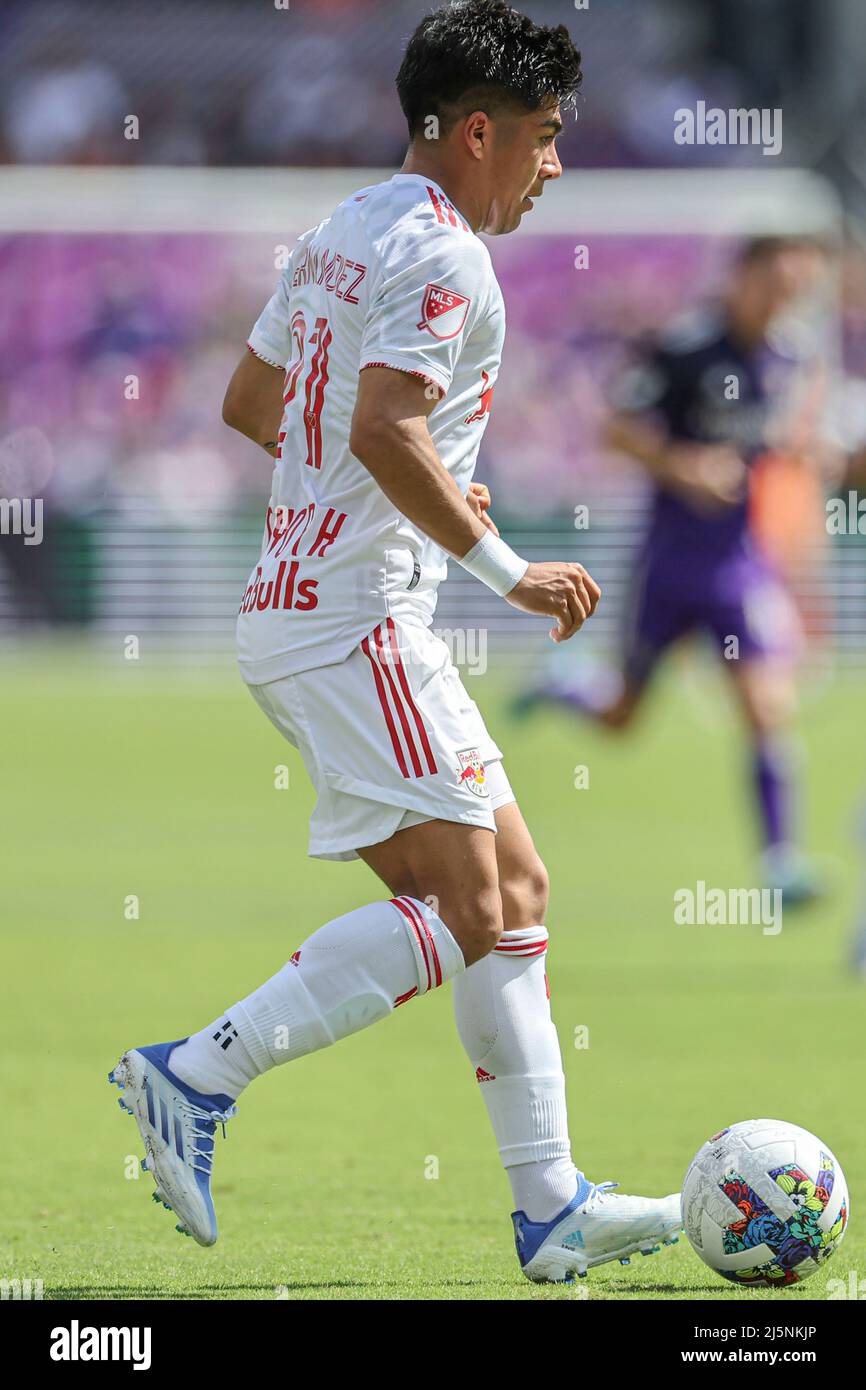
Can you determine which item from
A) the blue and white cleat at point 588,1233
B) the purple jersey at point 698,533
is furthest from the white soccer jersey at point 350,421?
the purple jersey at point 698,533

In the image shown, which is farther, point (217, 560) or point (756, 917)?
point (217, 560)

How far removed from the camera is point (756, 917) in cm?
894

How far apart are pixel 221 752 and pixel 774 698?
613 cm

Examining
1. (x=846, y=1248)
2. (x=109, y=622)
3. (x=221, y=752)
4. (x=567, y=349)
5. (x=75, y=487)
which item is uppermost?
(x=567, y=349)

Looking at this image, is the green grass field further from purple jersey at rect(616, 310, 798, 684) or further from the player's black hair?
the player's black hair

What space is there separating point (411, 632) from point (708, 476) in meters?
6.42

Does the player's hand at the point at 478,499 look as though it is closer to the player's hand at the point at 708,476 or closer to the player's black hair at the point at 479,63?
the player's black hair at the point at 479,63

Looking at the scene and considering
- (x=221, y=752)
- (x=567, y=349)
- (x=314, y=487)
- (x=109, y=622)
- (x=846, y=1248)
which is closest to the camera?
(x=314, y=487)

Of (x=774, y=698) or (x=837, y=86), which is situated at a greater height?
(x=837, y=86)

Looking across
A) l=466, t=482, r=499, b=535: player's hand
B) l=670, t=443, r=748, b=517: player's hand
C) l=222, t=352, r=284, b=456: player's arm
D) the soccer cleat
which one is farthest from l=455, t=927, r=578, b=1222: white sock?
l=670, t=443, r=748, b=517: player's hand

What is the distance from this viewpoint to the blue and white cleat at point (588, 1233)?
3799 mm

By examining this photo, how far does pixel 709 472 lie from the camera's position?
9.91m

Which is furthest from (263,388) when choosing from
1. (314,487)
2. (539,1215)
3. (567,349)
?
(567,349)

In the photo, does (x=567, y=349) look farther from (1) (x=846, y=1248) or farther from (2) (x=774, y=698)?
(1) (x=846, y=1248)
